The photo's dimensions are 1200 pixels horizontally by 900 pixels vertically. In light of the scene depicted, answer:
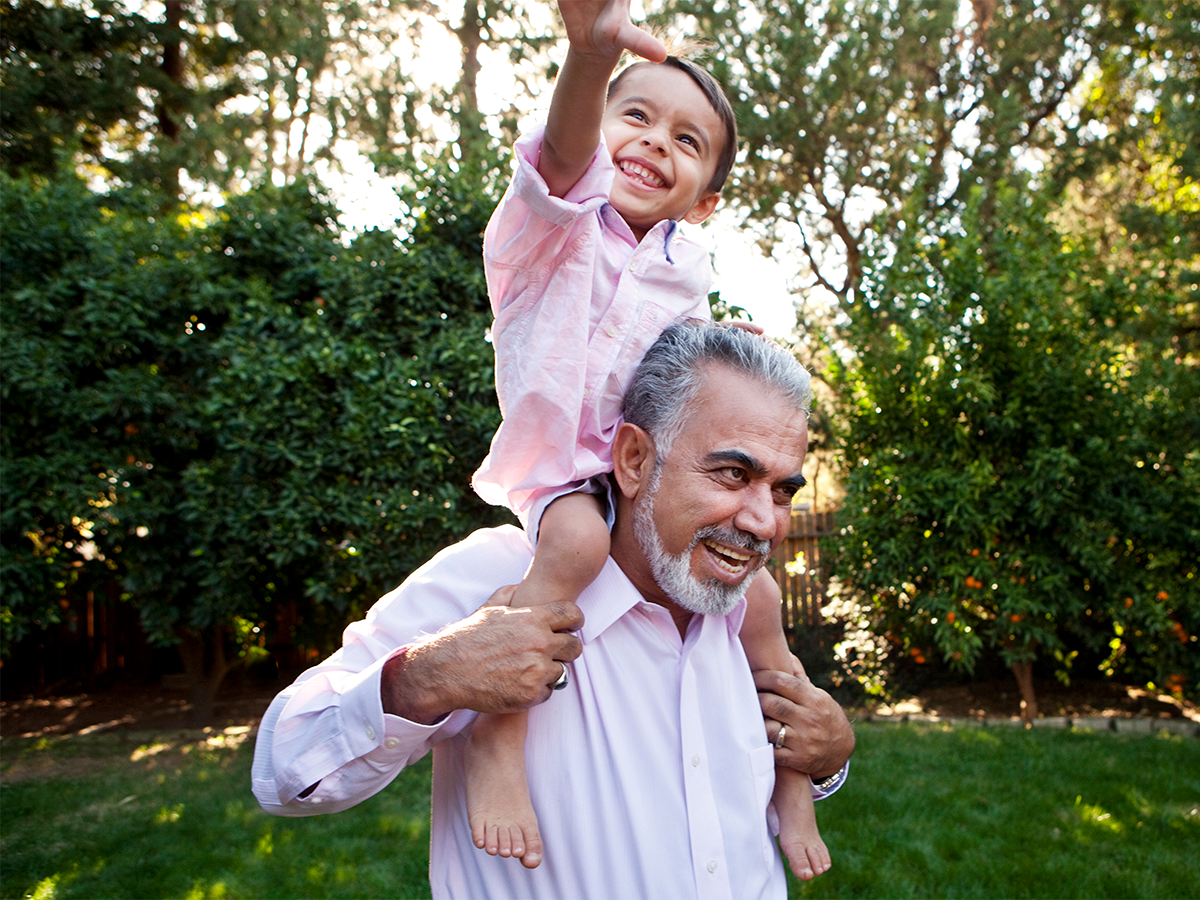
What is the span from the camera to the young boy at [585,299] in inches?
60.2

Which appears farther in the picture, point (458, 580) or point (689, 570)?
point (458, 580)

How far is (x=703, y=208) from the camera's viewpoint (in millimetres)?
2309

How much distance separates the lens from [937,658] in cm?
821

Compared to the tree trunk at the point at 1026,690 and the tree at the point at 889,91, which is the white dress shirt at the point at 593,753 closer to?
the tree trunk at the point at 1026,690

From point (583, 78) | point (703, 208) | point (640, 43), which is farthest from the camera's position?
point (703, 208)

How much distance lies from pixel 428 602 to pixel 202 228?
649cm

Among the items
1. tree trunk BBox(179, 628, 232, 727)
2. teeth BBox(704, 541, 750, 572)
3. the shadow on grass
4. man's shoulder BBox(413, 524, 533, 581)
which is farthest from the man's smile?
tree trunk BBox(179, 628, 232, 727)

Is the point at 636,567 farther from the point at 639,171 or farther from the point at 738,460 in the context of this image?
the point at 639,171

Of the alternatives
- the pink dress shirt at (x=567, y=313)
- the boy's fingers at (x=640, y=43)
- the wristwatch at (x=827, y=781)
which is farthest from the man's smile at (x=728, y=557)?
the boy's fingers at (x=640, y=43)

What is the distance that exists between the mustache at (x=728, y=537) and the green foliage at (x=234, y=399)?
420 cm

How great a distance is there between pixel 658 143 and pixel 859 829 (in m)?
4.14

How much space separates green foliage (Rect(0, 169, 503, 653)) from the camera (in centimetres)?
591

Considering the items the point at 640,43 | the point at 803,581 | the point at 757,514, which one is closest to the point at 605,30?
the point at 640,43

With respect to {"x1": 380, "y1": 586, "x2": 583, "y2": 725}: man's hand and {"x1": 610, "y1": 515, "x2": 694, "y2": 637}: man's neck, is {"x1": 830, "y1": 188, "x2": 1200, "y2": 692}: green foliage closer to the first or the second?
{"x1": 610, "y1": 515, "x2": 694, "y2": 637}: man's neck
